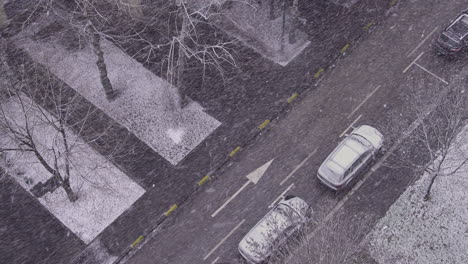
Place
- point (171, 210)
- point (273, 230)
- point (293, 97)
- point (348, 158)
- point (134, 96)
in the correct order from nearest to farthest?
point (273, 230) < point (348, 158) < point (171, 210) < point (293, 97) < point (134, 96)

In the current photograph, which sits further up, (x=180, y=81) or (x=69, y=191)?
(x=180, y=81)

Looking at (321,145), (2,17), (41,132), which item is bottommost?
(321,145)

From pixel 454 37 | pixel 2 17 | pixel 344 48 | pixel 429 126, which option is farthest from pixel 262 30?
pixel 2 17

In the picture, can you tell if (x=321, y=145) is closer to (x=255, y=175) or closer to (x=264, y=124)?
(x=264, y=124)

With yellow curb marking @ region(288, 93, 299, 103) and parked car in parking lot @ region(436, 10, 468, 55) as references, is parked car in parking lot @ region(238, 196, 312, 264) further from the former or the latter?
parked car in parking lot @ region(436, 10, 468, 55)

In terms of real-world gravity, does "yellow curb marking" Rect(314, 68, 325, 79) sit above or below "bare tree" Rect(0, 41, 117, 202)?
below

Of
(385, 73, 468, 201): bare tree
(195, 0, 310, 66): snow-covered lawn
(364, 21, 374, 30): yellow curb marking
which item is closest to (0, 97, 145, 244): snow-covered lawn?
(195, 0, 310, 66): snow-covered lawn

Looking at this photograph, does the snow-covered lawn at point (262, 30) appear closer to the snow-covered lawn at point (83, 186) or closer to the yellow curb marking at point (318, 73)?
the yellow curb marking at point (318, 73)
